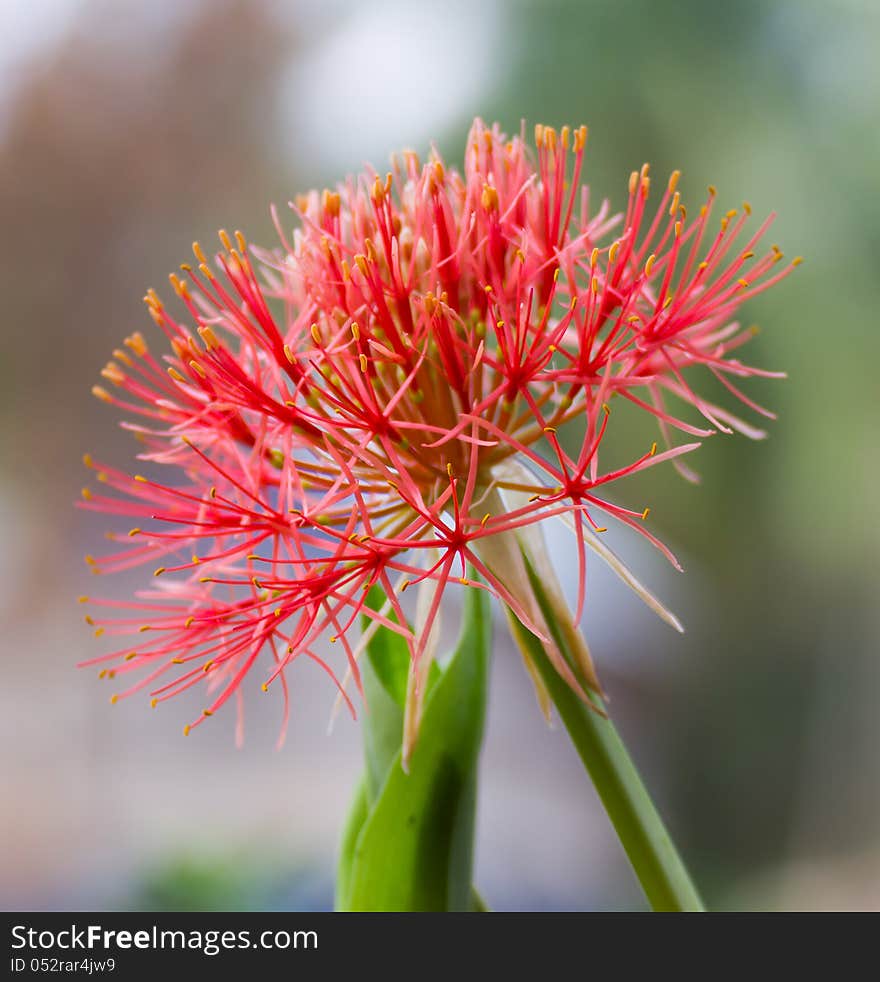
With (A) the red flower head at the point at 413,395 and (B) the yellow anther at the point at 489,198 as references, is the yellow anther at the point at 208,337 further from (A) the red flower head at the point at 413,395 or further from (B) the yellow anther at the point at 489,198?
(B) the yellow anther at the point at 489,198

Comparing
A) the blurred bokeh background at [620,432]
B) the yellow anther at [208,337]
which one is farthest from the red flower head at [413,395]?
the blurred bokeh background at [620,432]

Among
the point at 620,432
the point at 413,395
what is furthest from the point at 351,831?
the point at 620,432

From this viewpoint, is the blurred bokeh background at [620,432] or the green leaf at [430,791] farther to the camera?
the blurred bokeh background at [620,432]

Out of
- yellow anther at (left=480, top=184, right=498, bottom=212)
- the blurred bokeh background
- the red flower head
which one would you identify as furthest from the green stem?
the blurred bokeh background

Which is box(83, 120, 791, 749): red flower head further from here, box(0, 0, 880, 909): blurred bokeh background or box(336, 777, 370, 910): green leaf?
box(0, 0, 880, 909): blurred bokeh background
